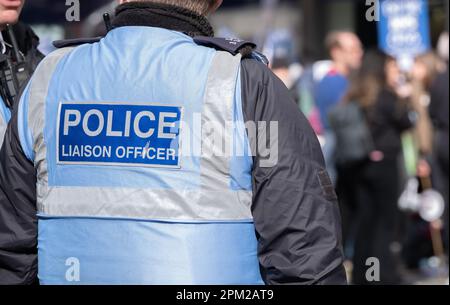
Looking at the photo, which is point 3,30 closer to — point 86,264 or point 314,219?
point 86,264

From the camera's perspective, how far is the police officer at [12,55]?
139 inches

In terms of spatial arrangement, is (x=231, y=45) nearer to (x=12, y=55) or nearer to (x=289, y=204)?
(x=289, y=204)

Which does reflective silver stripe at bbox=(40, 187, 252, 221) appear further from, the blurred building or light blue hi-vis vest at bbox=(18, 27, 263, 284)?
the blurred building

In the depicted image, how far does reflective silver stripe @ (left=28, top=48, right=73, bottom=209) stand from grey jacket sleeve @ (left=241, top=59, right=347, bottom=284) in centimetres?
60

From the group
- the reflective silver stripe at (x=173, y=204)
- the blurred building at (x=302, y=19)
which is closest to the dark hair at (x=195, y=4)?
the reflective silver stripe at (x=173, y=204)

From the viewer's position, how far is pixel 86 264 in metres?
2.72

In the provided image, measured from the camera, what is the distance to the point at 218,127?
2.65 m

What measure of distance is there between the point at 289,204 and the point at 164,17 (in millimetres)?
672

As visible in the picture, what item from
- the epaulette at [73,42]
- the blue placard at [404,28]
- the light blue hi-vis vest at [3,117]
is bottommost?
the light blue hi-vis vest at [3,117]

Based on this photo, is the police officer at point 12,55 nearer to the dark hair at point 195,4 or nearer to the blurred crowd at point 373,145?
→ the dark hair at point 195,4

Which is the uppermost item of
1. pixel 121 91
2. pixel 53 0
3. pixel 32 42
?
pixel 53 0

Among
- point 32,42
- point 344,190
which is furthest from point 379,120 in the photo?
point 32,42

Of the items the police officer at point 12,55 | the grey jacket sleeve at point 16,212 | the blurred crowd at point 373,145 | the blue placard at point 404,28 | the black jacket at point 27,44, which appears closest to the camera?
the grey jacket sleeve at point 16,212
